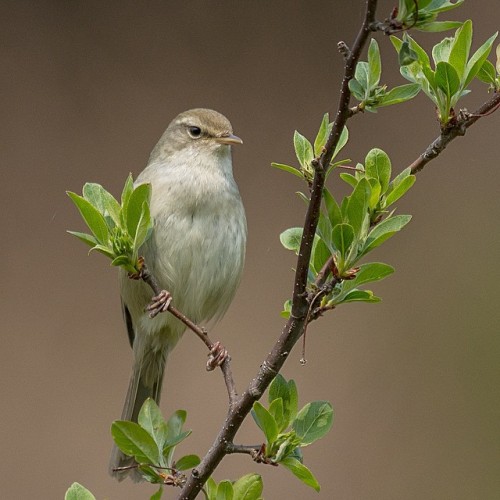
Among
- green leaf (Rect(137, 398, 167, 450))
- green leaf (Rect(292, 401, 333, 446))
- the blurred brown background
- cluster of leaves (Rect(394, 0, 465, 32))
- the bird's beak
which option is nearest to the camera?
cluster of leaves (Rect(394, 0, 465, 32))

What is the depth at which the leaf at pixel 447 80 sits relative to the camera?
1690 millimetres

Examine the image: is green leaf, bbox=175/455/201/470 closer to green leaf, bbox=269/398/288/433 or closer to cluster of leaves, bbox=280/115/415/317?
green leaf, bbox=269/398/288/433

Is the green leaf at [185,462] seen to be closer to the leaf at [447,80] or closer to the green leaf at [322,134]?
the green leaf at [322,134]

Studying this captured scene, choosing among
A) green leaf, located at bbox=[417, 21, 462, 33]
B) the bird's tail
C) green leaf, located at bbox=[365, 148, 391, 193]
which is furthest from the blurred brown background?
green leaf, located at bbox=[417, 21, 462, 33]

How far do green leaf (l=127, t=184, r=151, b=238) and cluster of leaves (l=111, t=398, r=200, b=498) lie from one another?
33cm

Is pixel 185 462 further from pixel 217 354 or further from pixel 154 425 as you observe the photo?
pixel 217 354

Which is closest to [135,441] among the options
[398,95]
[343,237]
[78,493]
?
[78,493]

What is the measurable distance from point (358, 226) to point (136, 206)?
0.40 meters

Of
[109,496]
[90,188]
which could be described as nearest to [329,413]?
[90,188]

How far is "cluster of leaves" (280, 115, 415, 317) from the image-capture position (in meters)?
1.66

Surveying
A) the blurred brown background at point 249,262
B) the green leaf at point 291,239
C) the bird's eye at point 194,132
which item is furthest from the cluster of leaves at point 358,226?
the blurred brown background at point 249,262

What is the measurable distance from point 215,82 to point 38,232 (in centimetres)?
97

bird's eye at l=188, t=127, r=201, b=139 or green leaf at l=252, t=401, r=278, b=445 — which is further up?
bird's eye at l=188, t=127, r=201, b=139

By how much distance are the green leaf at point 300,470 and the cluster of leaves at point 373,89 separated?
0.60 m
